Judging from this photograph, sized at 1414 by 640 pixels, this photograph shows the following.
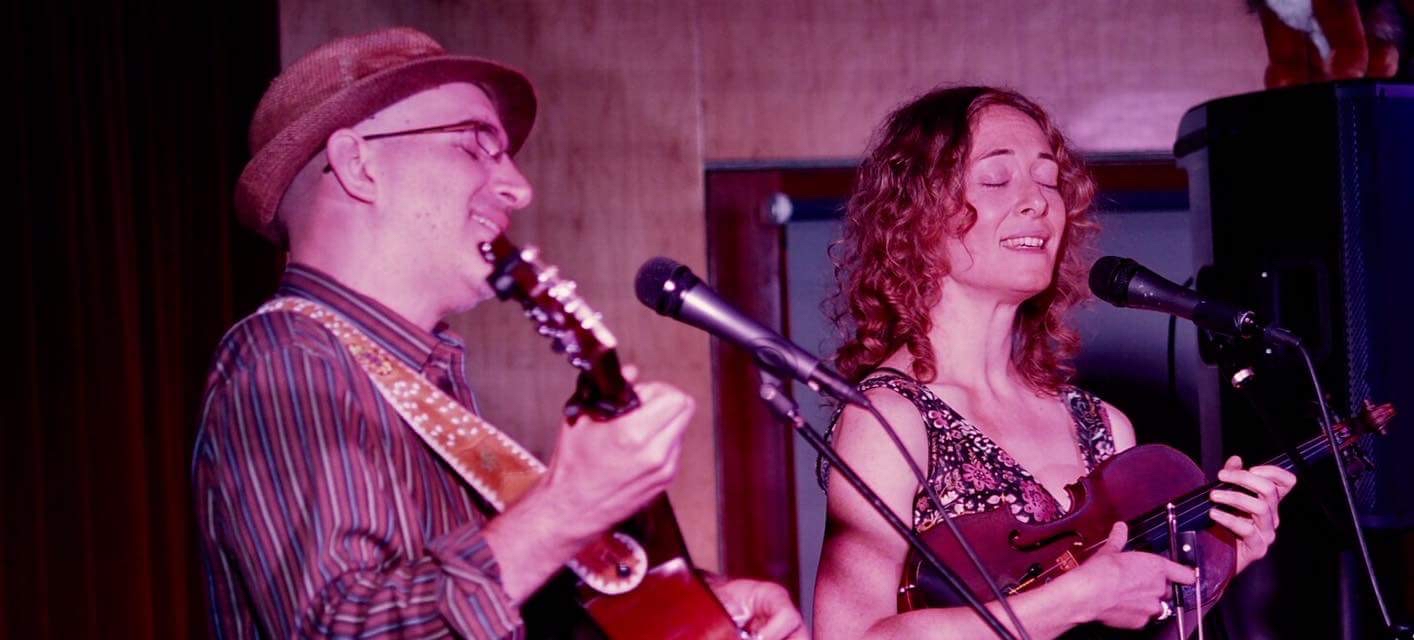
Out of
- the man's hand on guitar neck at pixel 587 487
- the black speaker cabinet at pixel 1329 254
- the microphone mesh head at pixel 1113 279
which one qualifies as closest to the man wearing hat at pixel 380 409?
the man's hand on guitar neck at pixel 587 487

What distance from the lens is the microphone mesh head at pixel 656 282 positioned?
1.75 meters

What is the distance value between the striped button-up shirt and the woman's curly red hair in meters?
1.20

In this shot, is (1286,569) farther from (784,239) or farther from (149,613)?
(149,613)

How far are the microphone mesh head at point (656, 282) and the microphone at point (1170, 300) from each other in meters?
1.00

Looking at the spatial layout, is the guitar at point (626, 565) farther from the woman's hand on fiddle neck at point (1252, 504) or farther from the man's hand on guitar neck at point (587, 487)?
the woman's hand on fiddle neck at point (1252, 504)

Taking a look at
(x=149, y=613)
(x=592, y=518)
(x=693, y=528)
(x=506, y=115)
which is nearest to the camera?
(x=592, y=518)

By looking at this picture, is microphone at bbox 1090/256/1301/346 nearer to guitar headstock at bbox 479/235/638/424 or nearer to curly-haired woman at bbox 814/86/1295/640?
curly-haired woman at bbox 814/86/1295/640

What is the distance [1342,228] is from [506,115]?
1804 mm

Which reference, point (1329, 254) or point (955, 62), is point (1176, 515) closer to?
point (1329, 254)

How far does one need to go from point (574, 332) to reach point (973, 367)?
137 cm

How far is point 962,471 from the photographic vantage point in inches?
97.1

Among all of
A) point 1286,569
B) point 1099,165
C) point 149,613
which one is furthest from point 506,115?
point 1099,165

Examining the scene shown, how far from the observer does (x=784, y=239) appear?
4418mm

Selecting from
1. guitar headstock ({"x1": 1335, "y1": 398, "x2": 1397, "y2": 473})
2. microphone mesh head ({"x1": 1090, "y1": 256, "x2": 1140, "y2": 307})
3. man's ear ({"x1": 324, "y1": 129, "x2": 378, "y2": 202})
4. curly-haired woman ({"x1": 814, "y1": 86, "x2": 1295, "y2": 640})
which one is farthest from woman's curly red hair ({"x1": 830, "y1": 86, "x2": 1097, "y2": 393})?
man's ear ({"x1": 324, "y1": 129, "x2": 378, "y2": 202})
